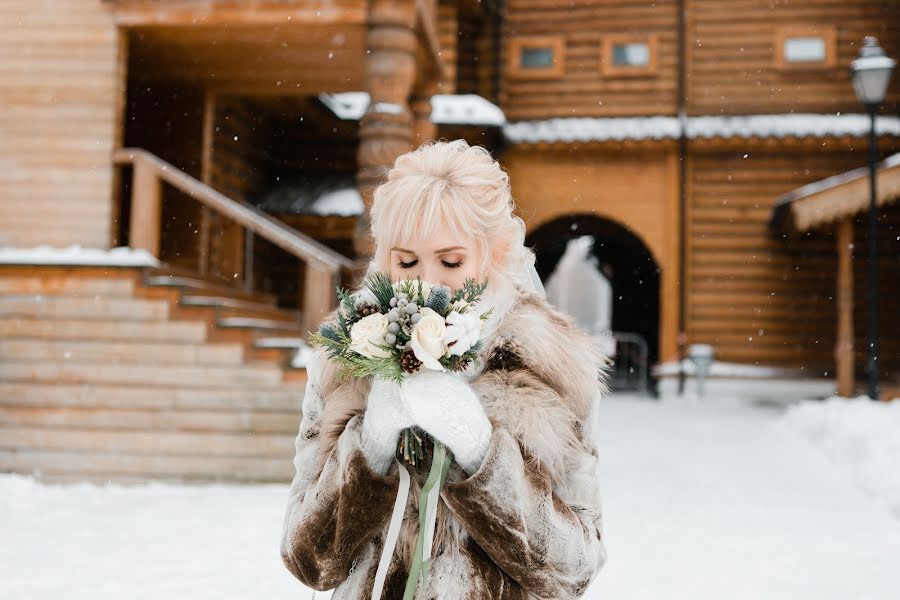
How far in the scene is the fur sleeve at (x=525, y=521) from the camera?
1467mm

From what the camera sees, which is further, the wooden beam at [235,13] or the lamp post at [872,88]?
the lamp post at [872,88]

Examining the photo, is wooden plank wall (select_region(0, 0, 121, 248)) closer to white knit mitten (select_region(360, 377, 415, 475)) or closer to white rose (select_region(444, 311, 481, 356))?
white knit mitten (select_region(360, 377, 415, 475))

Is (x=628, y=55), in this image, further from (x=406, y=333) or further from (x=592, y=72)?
(x=406, y=333)

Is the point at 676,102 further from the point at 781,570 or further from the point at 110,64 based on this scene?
the point at 781,570

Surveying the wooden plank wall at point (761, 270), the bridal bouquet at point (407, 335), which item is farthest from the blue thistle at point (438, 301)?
the wooden plank wall at point (761, 270)

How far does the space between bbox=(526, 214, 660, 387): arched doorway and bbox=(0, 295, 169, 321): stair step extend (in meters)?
8.61

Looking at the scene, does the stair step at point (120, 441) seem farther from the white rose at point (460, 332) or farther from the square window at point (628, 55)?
the square window at point (628, 55)

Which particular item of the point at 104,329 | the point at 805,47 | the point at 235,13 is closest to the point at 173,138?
the point at 235,13

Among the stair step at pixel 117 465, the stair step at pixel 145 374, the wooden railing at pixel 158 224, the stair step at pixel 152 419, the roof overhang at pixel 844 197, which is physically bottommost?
the stair step at pixel 117 465

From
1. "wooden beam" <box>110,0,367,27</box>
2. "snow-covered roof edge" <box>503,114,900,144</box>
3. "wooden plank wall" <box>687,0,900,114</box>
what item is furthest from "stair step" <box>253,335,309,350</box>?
"wooden plank wall" <box>687,0,900,114</box>

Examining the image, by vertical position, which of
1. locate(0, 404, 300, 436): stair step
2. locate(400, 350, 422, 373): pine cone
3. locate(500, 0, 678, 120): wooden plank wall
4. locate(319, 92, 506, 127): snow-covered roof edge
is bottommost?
locate(0, 404, 300, 436): stair step

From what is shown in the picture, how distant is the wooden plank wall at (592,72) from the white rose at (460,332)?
12.6 meters

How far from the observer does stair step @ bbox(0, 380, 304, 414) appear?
675 cm

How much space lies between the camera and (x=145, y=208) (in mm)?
7035
